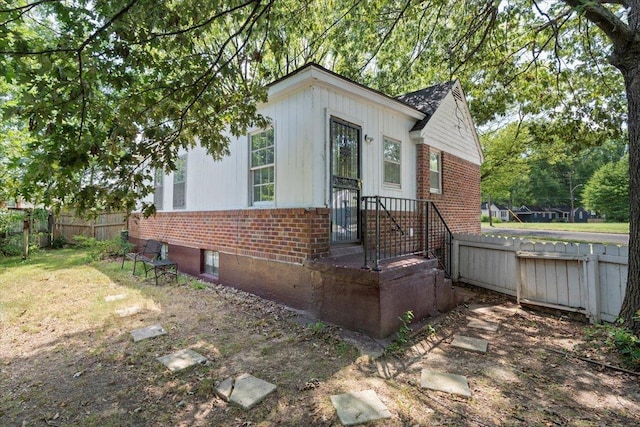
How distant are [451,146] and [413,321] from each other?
5792 mm

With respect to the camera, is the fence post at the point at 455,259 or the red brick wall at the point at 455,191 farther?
the fence post at the point at 455,259

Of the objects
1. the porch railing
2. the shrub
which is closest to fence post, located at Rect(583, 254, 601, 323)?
the porch railing

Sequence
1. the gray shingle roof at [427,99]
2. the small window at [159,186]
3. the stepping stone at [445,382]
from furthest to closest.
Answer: the small window at [159,186] < the gray shingle roof at [427,99] < the stepping stone at [445,382]

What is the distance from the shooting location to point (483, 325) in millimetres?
4922

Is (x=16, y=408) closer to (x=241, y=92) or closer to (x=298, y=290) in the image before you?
(x=298, y=290)

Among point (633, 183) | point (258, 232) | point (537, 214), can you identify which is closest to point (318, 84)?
point (258, 232)

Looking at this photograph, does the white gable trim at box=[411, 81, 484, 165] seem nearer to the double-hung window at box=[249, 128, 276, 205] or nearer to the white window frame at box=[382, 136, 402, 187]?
the white window frame at box=[382, 136, 402, 187]

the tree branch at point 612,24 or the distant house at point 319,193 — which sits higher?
the tree branch at point 612,24

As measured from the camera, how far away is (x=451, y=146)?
28.4 ft

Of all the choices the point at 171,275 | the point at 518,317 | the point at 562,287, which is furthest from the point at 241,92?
the point at 562,287

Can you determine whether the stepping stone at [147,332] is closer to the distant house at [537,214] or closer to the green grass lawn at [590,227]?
the green grass lawn at [590,227]

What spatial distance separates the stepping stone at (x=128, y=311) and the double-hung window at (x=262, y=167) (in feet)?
8.92

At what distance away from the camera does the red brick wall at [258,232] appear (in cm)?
496

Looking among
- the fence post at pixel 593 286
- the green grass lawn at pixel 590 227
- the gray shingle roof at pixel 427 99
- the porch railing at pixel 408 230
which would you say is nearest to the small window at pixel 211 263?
→ the porch railing at pixel 408 230
